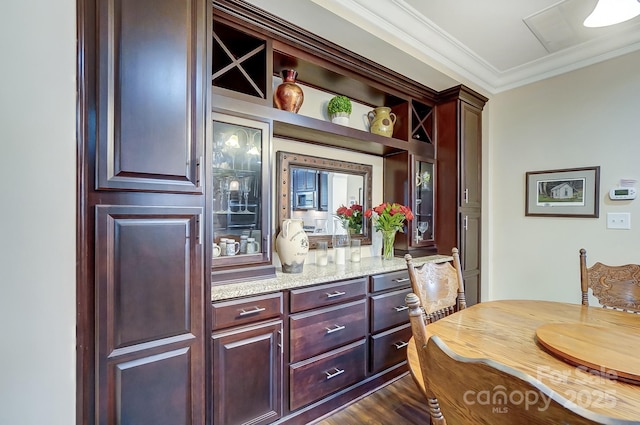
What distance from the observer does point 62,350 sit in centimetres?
108

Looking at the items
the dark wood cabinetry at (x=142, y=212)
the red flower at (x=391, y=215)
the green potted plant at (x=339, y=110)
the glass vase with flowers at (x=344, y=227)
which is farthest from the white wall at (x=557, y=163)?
the dark wood cabinetry at (x=142, y=212)

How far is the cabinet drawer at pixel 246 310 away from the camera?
1.49m

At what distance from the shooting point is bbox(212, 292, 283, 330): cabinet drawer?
1485mm

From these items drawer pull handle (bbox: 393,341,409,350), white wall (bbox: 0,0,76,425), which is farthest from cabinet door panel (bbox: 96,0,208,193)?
drawer pull handle (bbox: 393,341,409,350)

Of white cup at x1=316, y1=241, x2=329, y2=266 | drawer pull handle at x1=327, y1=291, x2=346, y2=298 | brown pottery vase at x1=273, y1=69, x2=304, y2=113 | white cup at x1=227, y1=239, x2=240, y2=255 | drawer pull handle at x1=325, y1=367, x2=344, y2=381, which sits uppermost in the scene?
brown pottery vase at x1=273, y1=69, x2=304, y2=113

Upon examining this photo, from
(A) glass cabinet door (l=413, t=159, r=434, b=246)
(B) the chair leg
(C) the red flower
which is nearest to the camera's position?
(B) the chair leg

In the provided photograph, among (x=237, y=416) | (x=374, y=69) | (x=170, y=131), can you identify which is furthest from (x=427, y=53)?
(x=237, y=416)

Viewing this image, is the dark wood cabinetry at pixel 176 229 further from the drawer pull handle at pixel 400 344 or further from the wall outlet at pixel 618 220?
the wall outlet at pixel 618 220

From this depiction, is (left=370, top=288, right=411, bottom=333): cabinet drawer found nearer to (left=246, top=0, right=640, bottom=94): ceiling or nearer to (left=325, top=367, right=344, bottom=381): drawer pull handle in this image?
(left=325, top=367, right=344, bottom=381): drawer pull handle

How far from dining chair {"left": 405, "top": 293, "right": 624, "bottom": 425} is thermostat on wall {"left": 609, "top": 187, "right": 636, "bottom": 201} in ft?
9.37

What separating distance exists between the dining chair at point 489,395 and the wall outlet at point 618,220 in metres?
2.86

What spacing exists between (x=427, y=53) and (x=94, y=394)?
9.84 ft

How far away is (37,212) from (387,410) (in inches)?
85.0

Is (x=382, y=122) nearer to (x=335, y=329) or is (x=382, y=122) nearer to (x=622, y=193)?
(x=335, y=329)
